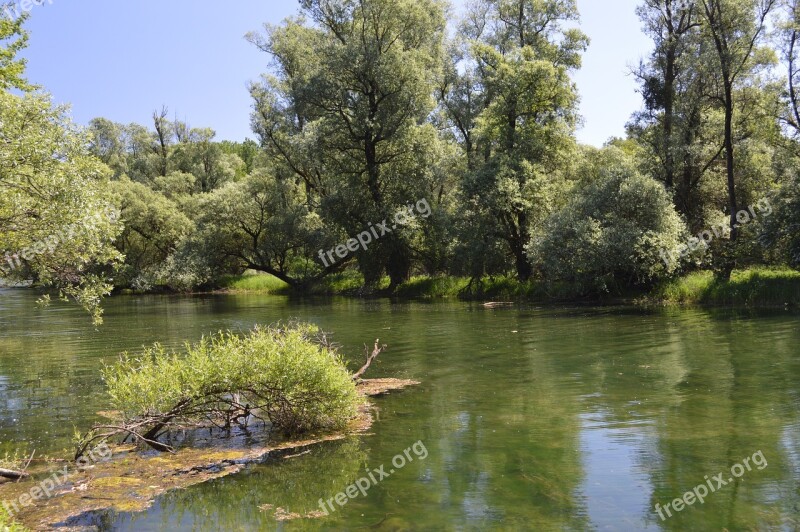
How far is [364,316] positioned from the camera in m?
34.7

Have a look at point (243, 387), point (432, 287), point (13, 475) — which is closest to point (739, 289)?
point (432, 287)

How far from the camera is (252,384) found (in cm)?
1211

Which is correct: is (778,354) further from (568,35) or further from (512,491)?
(568,35)

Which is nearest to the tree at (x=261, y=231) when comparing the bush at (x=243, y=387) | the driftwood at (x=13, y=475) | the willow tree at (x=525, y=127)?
the willow tree at (x=525, y=127)

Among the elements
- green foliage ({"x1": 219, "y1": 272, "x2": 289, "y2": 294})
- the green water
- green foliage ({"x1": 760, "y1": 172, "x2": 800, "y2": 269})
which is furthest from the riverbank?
the green water

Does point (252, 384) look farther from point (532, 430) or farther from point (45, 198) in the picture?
point (45, 198)

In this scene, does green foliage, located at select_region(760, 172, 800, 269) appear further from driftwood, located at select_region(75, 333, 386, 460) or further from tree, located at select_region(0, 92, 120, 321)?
tree, located at select_region(0, 92, 120, 321)

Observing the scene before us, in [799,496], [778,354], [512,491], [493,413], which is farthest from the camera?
[778,354]

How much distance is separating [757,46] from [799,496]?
34599 mm

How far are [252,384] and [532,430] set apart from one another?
538cm

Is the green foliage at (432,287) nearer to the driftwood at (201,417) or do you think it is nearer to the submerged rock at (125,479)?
Result: the driftwood at (201,417)

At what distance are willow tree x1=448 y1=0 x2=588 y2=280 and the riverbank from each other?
2525mm

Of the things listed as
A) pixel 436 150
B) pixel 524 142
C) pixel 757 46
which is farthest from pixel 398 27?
pixel 757 46

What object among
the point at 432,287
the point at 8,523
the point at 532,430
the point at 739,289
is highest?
the point at 432,287
